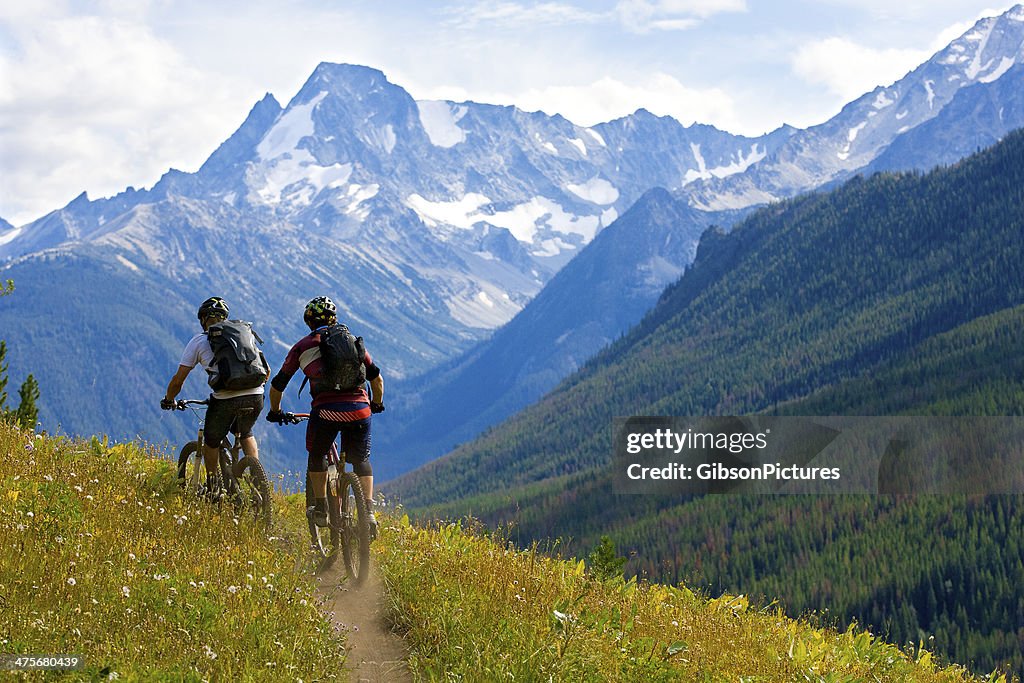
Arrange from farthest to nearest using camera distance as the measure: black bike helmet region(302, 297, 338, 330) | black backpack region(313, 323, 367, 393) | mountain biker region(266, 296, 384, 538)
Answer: black bike helmet region(302, 297, 338, 330)
mountain biker region(266, 296, 384, 538)
black backpack region(313, 323, 367, 393)

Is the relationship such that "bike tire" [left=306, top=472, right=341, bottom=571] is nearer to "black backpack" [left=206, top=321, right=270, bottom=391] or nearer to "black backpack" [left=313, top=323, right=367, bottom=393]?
"black backpack" [left=313, top=323, right=367, bottom=393]

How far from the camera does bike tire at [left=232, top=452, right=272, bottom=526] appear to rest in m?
13.7

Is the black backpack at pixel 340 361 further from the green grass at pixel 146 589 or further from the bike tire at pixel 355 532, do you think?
the green grass at pixel 146 589

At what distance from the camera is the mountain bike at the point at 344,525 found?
12633 mm

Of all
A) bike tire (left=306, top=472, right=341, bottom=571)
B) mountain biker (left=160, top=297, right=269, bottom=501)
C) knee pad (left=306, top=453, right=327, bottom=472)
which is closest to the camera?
bike tire (left=306, top=472, right=341, bottom=571)

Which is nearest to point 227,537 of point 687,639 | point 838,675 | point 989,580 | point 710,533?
point 687,639

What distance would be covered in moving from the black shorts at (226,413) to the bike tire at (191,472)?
0.55 m

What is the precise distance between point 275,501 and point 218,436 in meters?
2.40

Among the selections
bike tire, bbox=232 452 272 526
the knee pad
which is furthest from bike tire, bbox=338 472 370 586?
bike tire, bbox=232 452 272 526

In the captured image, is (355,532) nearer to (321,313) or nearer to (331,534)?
(331,534)

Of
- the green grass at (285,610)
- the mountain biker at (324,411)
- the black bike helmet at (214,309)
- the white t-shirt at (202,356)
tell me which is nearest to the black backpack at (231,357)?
the white t-shirt at (202,356)

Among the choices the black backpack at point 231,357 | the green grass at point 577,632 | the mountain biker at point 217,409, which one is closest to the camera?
the green grass at point 577,632

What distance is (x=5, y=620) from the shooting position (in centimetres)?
829

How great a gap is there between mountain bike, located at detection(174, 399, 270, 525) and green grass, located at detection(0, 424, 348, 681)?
90 cm
